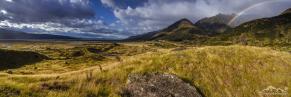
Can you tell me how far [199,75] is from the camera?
871 inches

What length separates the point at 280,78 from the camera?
23.5 meters

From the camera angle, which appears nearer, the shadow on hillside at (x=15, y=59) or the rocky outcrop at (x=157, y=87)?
the rocky outcrop at (x=157, y=87)

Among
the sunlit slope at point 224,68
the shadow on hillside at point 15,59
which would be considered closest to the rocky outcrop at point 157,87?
the sunlit slope at point 224,68

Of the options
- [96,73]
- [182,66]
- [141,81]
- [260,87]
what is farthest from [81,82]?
[260,87]

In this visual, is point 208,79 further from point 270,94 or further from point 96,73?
point 96,73

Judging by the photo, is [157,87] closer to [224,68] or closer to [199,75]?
[199,75]

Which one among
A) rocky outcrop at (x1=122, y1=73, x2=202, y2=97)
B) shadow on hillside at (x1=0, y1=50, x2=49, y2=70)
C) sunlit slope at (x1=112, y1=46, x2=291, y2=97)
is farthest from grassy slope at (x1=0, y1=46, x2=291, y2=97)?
shadow on hillside at (x1=0, y1=50, x2=49, y2=70)

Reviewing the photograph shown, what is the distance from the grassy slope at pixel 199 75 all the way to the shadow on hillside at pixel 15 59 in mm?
106240

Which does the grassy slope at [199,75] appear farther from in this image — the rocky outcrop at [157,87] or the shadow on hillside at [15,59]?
the shadow on hillside at [15,59]

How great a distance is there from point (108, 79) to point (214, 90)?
724 centimetres

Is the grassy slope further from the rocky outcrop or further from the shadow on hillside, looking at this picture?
the shadow on hillside

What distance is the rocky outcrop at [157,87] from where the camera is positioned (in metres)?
19.2

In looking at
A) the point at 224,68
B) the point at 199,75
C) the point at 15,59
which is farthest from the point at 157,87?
the point at 15,59

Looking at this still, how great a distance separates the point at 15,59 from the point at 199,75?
127482 millimetres
